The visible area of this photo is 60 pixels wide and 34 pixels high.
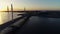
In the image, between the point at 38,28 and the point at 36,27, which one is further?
the point at 36,27

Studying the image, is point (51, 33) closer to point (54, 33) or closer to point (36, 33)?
point (54, 33)

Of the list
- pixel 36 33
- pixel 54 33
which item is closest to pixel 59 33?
pixel 54 33

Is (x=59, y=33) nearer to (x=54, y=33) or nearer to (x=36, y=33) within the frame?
(x=54, y=33)

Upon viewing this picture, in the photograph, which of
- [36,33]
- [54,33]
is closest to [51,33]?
[54,33]

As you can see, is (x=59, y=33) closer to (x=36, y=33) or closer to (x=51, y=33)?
(x=51, y=33)
